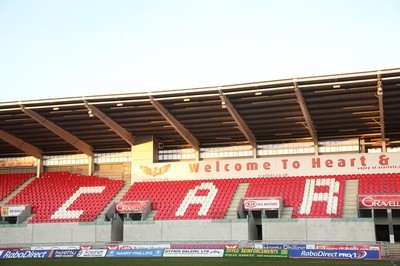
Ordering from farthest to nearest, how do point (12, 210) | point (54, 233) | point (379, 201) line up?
point (12, 210) → point (54, 233) → point (379, 201)

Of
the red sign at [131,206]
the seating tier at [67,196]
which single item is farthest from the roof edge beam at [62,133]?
the red sign at [131,206]

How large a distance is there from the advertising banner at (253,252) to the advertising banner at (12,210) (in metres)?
19.8

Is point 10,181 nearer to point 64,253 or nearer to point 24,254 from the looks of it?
point 24,254

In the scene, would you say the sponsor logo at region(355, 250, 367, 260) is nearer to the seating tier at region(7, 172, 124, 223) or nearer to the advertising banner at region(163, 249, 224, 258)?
the advertising banner at region(163, 249, 224, 258)

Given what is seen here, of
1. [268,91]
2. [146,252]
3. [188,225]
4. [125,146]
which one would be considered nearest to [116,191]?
[125,146]

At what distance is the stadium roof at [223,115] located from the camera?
35688 mm

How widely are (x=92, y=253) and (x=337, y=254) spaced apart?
15.3 meters

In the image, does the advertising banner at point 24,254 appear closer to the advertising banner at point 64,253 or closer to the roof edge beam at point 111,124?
the advertising banner at point 64,253

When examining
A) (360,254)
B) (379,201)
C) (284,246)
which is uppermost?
(379,201)

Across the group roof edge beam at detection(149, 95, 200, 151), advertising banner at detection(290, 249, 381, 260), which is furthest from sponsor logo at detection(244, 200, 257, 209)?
roof edge beam at detection(149, 95, 200, 151)

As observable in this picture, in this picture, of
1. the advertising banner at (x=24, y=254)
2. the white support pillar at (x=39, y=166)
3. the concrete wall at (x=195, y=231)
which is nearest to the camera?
the advertising banner at (x=24, y=254)

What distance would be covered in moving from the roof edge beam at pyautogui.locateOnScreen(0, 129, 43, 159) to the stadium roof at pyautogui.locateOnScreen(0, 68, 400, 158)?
0.30 feet

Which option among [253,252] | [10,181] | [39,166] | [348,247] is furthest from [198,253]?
[10,181]

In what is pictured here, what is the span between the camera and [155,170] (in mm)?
45594
